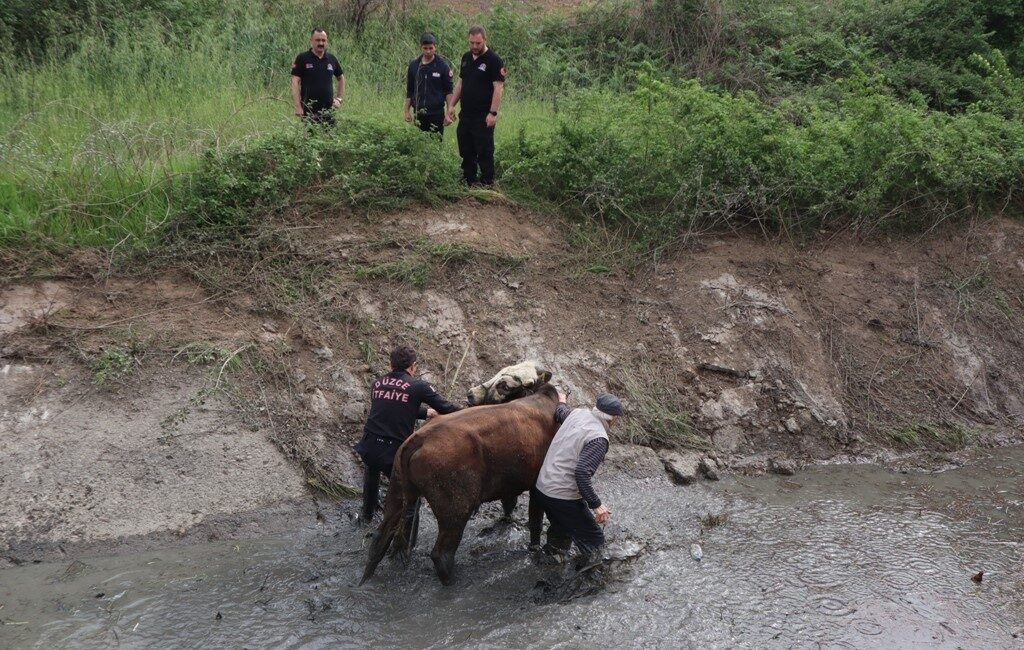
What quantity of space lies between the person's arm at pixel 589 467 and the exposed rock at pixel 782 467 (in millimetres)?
3305

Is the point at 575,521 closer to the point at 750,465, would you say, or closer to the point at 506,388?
the point at 506,388

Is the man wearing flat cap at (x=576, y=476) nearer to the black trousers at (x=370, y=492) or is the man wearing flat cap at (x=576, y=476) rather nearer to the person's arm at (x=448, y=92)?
the black trousers at (x=370, y=492)

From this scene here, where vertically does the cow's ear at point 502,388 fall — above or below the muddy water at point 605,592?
above

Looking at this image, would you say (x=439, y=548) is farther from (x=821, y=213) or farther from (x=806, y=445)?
(x=821, y=213)

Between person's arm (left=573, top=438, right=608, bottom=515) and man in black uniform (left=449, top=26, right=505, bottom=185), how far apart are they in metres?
5.01

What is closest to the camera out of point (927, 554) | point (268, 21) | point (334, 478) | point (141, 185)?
point (927, 554)

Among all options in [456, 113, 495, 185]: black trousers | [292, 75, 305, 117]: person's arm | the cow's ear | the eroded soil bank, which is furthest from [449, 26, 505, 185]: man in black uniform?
the cow's ear

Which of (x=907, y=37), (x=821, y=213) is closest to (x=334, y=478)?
(x=821, y=213)

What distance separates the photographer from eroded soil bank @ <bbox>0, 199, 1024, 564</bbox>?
26.4ft

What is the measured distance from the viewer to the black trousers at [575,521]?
727cm

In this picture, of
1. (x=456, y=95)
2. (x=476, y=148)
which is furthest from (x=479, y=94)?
(x=476, y=148)

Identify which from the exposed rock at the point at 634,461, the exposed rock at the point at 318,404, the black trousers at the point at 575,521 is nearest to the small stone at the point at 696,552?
the black trousers at the point at 575,521

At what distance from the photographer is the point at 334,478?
8406mm

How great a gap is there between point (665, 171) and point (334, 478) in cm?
588
